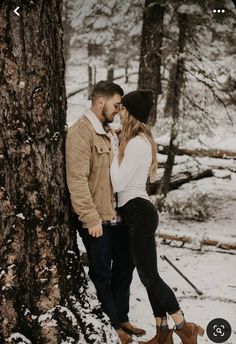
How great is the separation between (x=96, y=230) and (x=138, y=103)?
1192mm

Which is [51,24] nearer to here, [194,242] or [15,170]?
[15,170]

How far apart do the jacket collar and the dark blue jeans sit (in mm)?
863

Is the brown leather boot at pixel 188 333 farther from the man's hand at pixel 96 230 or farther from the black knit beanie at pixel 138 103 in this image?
the black knit beanie at pixel 138 103

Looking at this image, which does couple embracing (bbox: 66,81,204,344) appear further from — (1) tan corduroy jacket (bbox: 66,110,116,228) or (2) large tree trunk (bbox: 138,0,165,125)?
(2) large tree trunk (bbox: 138,0,165,125)

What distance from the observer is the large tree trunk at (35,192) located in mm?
2793

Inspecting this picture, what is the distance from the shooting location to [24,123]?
2.88 m

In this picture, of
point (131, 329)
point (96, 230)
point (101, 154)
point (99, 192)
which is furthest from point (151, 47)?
point (131, 329)

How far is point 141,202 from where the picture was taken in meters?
3.79

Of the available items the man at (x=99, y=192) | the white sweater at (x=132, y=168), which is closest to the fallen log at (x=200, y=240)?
the man at (x=99, y=192)

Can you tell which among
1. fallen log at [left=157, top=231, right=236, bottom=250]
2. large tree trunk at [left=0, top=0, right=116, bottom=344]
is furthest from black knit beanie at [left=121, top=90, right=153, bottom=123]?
fallen log at [left=157, top=231, right=236, bottom=250]

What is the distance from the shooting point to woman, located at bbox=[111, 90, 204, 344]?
144 inches

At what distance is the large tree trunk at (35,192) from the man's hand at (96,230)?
18cm

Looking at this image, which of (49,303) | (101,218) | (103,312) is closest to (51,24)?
(101,218)

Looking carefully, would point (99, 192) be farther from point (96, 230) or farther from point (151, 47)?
point (151, 47)
